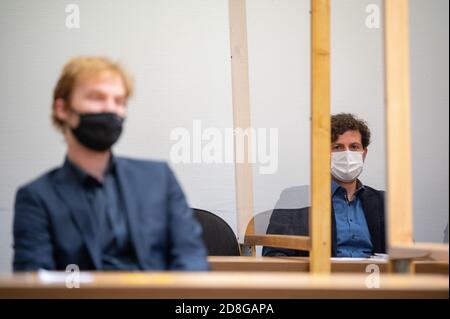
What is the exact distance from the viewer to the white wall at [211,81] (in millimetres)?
→ 1854

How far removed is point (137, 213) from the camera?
143 centimetres

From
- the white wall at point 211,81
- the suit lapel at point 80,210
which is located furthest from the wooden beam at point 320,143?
the suit lapel at point 80,210

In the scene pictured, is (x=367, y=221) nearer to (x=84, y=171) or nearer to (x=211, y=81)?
(x=211, y=81)

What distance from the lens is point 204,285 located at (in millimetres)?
1305

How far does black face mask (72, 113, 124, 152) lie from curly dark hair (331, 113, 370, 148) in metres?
1.17

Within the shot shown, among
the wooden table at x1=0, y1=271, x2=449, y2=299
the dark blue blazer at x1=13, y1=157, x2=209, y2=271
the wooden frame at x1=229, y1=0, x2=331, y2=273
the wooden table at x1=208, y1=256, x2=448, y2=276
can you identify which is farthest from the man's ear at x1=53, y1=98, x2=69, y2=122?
the wooden frame at x1=229, y1=0, x2=331, y2=273

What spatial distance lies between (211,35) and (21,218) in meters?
1.29

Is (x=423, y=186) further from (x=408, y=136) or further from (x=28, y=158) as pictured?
(x=28, y=158)

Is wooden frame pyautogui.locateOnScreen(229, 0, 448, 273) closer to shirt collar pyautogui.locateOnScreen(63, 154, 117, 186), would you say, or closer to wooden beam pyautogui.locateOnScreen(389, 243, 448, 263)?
wooden beam pyautogui.locateOnScreen(389, 243, 448, 263)

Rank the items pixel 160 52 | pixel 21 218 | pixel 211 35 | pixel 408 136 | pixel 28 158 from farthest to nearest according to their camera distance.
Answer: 1. pixel 211 35
2. pixel 160 52
3. pixel 28 158
4. pixel 408 136
5. pixel 21 218

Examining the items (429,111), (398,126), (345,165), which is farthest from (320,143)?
(429,111)

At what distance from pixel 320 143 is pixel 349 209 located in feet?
2.44

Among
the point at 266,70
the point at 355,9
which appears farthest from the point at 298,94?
the point at 355,9

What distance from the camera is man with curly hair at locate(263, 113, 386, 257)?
2.38m
